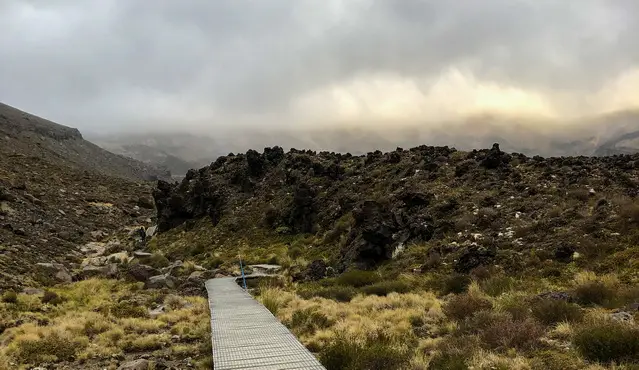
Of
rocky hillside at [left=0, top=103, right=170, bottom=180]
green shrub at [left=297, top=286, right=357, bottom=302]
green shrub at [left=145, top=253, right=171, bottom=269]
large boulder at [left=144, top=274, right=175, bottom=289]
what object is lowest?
green shrub at [left=145, top=253, right=171, bottom=269]

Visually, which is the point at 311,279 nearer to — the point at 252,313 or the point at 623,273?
the point at 252,313

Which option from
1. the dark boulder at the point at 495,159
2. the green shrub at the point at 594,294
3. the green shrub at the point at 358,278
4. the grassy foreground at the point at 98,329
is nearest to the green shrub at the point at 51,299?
the grassy foreground at the point at 98,329

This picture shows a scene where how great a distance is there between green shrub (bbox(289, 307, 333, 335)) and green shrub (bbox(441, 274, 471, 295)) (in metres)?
6.11

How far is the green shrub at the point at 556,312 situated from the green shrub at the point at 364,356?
3.80m

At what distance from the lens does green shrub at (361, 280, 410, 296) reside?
19656 mm

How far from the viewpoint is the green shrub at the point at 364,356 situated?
9469 mm

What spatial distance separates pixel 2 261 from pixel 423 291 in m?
26.1

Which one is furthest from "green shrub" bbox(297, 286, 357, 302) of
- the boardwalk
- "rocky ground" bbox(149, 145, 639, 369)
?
the boardwalk

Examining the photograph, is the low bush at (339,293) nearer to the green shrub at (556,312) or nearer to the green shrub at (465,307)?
the green shrub at (465,307)

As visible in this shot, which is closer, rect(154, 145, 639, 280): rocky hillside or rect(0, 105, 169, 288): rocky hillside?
rect(154, 145, 639, 280): rocky hillside

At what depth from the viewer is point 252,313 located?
15.6 m

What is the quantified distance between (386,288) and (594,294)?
8508 millimetres

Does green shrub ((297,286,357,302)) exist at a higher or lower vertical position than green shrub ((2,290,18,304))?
higher

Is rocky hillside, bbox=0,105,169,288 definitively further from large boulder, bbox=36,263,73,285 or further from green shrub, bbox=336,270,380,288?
green shrub, bbox=336,270,380,288
